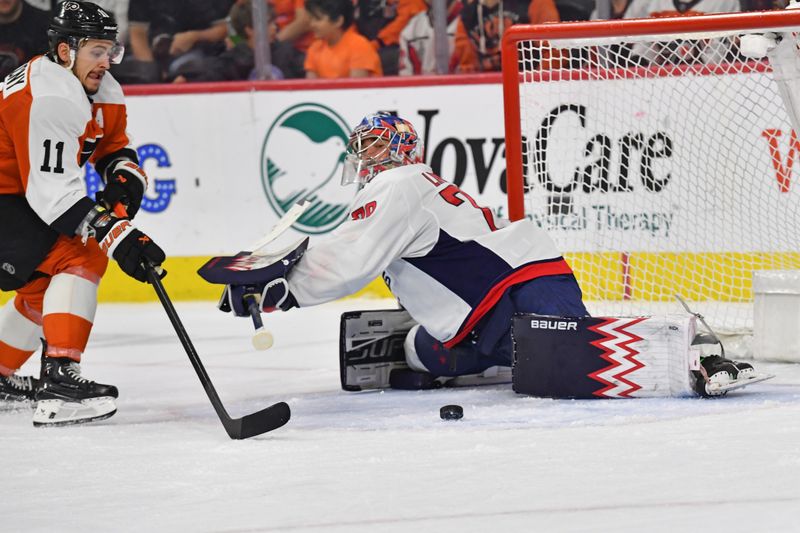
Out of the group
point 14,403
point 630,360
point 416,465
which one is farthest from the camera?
point 14,403

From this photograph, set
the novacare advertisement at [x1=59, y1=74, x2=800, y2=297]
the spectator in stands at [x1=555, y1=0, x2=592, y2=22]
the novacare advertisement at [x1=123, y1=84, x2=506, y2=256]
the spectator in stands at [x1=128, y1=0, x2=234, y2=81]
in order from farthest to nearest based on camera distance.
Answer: the spectator in stands at [x1=128, y1=0, x2=234, y2=81] → the novacare advertisement at [x1=123, y1=84, x2=506, y2=256] → the spectator in stands at [x1=555, y1=0, x2=592, y2=22] → the novacare advertisement at [x1=59, y1=74, x2=800, y2=297]

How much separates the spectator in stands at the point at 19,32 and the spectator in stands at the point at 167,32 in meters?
0.47

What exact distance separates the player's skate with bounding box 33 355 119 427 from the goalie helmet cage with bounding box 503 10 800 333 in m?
1.44

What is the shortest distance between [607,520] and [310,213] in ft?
12.8

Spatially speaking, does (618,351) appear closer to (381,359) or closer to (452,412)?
(452,412)

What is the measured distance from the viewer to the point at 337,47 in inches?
235

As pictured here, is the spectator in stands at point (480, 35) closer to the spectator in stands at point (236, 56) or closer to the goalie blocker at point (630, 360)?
the spectator in stands at point (236, 56)

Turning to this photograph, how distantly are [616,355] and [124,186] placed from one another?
1.37 metres

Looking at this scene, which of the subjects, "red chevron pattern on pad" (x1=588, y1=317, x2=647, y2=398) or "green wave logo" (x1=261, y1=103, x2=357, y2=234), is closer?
"red chevron pattern on pad" (x1=588, y1=317, x2=647, y2=398)

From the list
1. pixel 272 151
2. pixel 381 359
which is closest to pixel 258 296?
pixel 381 359

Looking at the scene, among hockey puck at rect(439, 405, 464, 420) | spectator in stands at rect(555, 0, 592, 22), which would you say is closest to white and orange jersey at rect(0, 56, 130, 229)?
hockey puck at rect(439, 405, 464, 420)

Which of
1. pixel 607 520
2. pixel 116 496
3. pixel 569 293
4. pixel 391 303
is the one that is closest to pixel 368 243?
pixel 569 293

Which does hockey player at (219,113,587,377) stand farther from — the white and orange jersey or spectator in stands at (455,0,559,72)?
spectator in stands at (455,0,559,72)

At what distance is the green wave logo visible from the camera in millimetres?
5809
